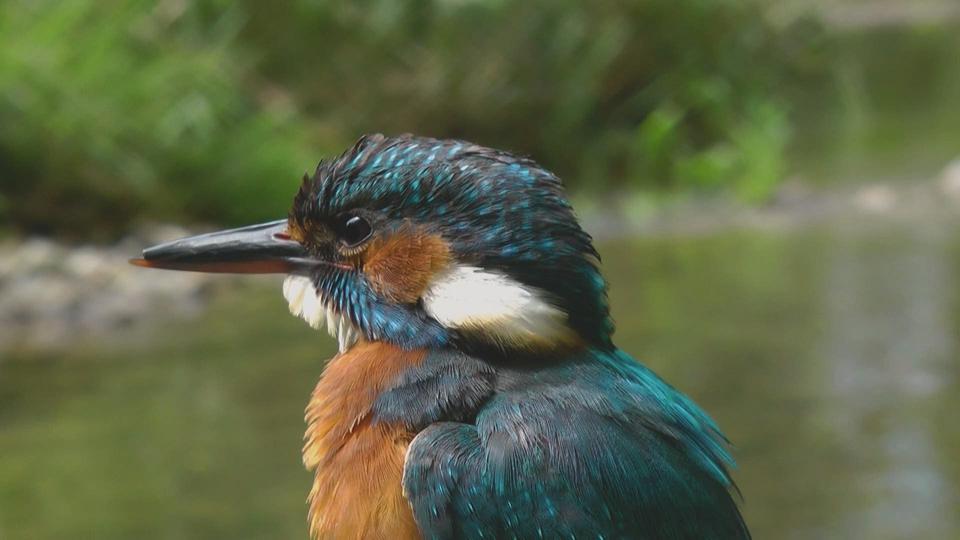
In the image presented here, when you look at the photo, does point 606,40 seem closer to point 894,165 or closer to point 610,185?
point 610,185

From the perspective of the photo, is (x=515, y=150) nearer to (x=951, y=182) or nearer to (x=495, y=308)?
(x=951, y=182)

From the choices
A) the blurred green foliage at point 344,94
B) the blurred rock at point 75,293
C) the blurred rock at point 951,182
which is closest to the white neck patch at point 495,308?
the blurred rock at point 75,293

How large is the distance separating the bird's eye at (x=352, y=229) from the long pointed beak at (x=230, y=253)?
10cm

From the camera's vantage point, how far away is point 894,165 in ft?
24.3

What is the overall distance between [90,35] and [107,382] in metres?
2.27

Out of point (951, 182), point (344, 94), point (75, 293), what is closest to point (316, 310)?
point (75, 293)

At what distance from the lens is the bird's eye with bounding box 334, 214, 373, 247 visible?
195cm

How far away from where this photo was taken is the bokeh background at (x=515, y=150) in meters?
3.83

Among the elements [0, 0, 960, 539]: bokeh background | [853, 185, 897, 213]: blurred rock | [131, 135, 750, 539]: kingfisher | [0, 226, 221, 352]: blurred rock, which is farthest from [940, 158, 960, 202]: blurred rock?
[131, 135, 750, 539]: kingfisher

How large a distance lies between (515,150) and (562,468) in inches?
141

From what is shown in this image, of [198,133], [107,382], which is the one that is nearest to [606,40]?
[198,133]

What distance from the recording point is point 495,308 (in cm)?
179

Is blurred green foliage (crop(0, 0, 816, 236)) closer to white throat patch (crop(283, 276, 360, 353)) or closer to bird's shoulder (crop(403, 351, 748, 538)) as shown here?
white throat patch (crop(283, 276, 360, 353))

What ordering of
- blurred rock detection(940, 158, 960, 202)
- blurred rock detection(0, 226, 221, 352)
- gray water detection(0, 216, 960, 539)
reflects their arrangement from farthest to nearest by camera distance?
blurred rock detection(940, 158, 960, 202) → blurred rock detection(0, 226, 221, 352) → gray water detection(0, 216, 960, 539)
